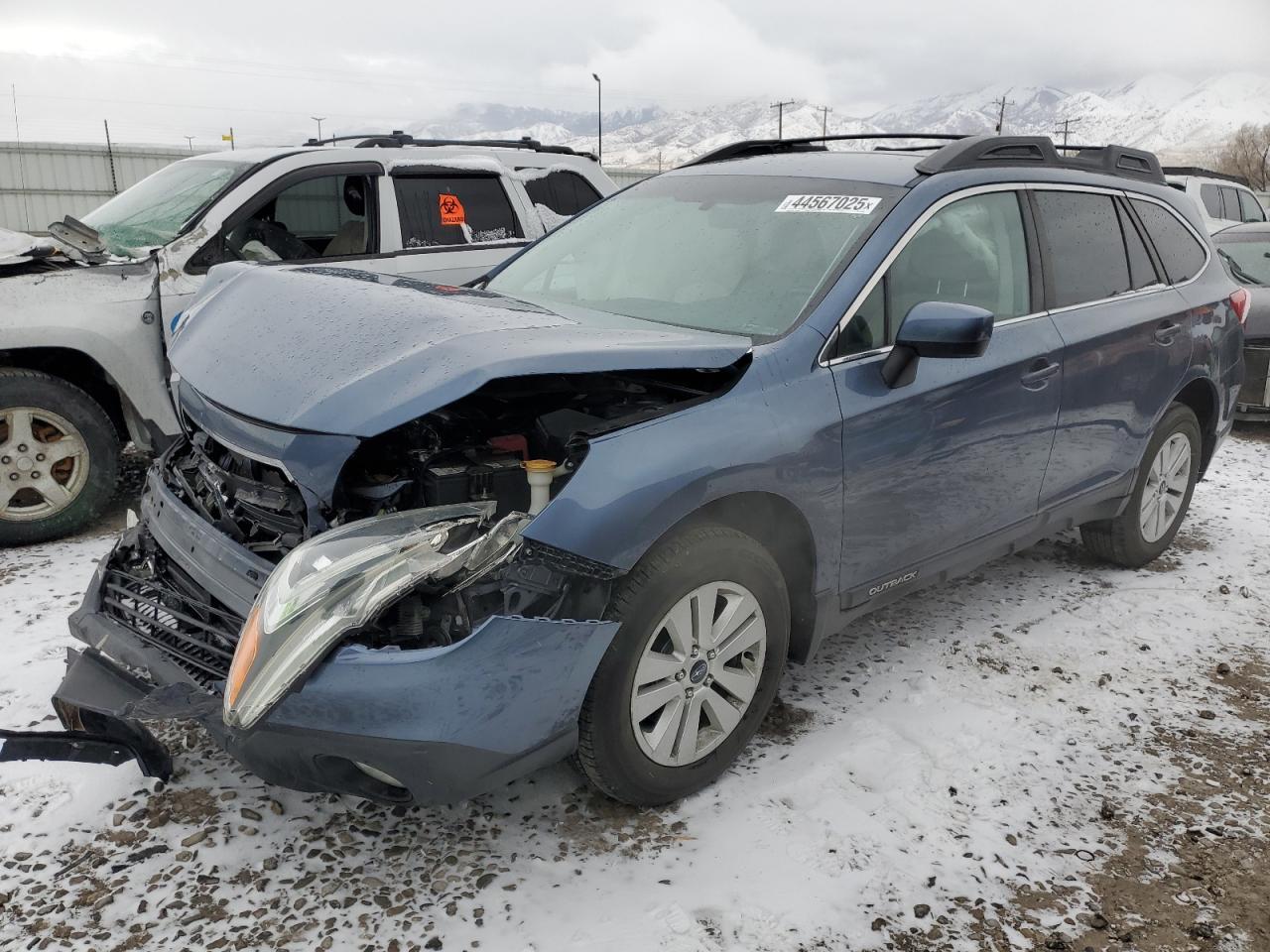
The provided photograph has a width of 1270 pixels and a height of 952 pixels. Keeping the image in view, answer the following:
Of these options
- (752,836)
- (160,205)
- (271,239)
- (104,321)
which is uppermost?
(160,205)

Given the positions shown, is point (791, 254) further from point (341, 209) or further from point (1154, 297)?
point (341, 209)

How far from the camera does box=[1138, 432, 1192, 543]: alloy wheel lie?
462 cm

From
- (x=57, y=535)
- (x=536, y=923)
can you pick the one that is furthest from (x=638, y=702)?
(x=57, y=535)

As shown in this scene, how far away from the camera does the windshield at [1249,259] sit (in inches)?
330

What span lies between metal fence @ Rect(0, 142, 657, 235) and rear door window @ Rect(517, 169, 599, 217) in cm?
1329

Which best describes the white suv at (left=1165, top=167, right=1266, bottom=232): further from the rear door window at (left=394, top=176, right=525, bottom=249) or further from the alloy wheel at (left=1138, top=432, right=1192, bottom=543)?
the rear door window at (left=394, top=176, right=525, bottom=249)

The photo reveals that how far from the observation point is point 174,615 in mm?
2740

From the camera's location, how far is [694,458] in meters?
2.57

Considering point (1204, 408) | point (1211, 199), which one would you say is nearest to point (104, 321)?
point (1204, 408)

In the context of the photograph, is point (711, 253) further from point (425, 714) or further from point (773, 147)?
point (425, 714)

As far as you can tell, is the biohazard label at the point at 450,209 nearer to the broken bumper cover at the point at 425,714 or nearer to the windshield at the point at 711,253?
the windshield at the point at 711,253

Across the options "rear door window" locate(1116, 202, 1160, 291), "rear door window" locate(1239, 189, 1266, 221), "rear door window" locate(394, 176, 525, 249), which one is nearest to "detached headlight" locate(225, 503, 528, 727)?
"rear door window" locate(1116, 202, 1160, 291)

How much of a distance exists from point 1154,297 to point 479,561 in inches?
134

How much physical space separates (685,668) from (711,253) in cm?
150
